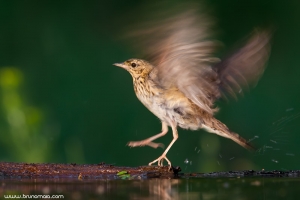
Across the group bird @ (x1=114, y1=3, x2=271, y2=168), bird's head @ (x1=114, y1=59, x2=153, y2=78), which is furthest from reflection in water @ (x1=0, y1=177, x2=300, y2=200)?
bird's head @ (x1=114, y1=59, x2=153, y2=78)

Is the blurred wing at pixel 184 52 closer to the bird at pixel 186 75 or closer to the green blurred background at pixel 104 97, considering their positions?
the bird at pixel 186 75

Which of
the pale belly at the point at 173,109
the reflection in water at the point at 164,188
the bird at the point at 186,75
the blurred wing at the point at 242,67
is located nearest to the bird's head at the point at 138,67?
the bird at the point at 186,75

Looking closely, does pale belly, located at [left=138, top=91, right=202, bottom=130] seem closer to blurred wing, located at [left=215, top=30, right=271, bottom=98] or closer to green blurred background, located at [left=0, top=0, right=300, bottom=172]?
blurred wing, located at [left=215, top=30, right=271, bottom=98]

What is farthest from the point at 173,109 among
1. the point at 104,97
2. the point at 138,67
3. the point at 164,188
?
the point at 104,97

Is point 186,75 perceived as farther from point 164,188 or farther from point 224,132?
point 164,188

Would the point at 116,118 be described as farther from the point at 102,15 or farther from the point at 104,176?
the point at 104,176

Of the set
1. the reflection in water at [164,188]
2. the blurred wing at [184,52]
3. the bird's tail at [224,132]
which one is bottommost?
the reflection in water at [164,188]

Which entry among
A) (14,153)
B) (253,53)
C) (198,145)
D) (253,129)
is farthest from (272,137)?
(14,153)
